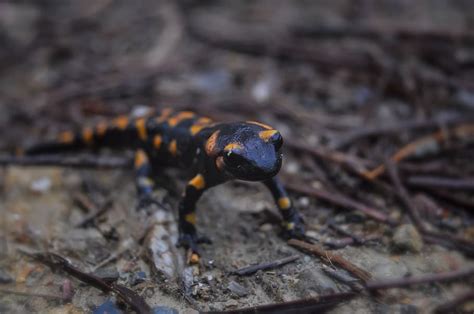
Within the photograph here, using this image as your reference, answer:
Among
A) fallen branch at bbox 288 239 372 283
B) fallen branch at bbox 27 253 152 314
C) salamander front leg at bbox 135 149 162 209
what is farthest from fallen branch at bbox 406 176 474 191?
fallen branch at bbox 27 253 152 314

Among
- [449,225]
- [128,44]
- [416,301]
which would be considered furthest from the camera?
[128,44]

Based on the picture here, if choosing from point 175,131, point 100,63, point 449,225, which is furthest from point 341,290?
point 100,63

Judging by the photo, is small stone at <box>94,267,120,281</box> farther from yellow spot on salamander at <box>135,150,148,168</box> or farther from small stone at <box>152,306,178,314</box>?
yellow spot on salamander at <box>135,150,148,168</box>

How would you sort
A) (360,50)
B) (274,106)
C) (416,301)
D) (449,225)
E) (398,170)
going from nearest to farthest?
(416,301), (449,225), (398,170), (274,106), (360,50)

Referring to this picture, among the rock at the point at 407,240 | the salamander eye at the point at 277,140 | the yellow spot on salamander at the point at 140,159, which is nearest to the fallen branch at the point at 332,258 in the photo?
the rock at the point at 407,240

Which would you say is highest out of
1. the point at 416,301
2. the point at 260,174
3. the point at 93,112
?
the point at 260,174

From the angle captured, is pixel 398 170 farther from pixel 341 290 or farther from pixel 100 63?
pixel 100 63

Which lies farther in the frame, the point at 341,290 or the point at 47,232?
the point at 47,232

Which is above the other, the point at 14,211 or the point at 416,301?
the point at 416,301

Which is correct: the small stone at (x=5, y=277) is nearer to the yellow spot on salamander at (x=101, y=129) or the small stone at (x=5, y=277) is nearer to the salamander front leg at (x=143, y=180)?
the salamander front leg at (x=143, y=180)
